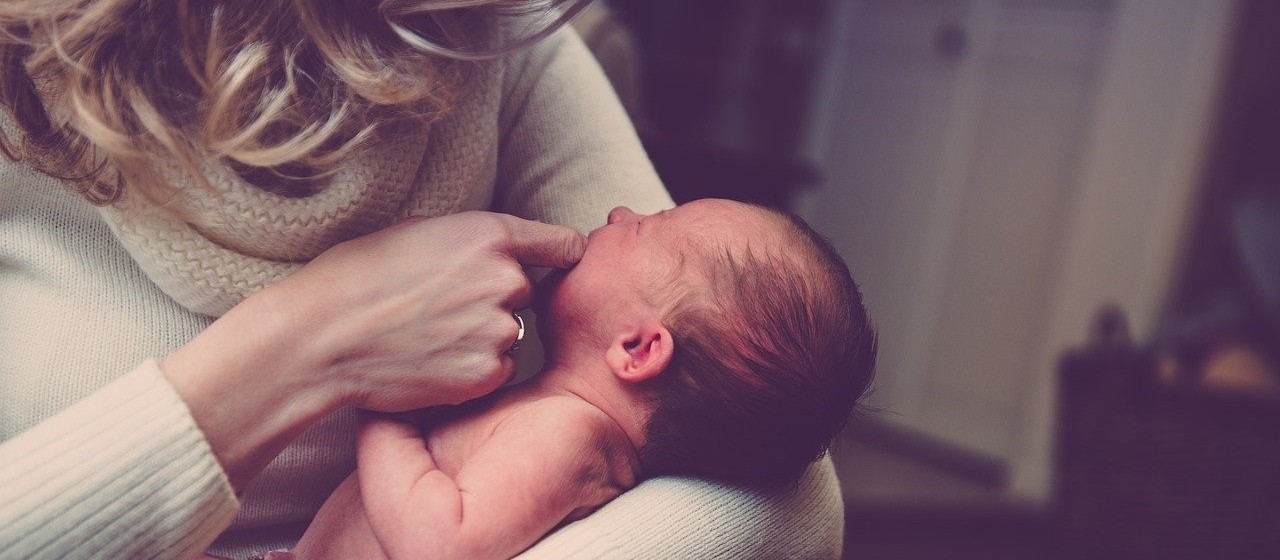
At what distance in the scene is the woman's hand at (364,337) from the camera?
677 millimetres

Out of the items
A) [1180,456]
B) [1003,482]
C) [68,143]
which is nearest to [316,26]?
[68,143]

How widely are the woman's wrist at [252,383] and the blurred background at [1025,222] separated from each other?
0.95m

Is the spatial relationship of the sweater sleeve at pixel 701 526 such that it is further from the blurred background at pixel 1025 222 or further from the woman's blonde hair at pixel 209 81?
the blurred background at pixel 1025 222

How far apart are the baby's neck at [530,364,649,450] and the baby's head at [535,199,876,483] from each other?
0.04 feet

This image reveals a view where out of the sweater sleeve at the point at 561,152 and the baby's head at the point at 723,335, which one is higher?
the sweater sleeve at the point at 561,152

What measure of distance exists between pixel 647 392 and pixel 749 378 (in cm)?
9

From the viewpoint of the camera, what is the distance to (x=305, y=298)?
2.36ft

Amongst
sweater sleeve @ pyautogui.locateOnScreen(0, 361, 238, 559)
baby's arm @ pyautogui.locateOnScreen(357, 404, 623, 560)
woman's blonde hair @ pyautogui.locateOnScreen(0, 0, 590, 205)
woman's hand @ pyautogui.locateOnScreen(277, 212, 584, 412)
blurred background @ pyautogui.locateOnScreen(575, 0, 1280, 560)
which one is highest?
woman's blonde hair @ pyautogui.locateOnScreen(0, 0, 590, 205)

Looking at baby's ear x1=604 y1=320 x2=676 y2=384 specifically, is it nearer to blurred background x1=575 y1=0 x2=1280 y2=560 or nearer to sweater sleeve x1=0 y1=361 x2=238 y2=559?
sweater sleeve x1=0 y1=361 x2=238 y2=559

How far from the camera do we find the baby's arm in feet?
2.28

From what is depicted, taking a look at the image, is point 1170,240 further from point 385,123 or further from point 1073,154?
point 385,123

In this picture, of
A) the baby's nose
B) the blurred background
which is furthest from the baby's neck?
the blurred background

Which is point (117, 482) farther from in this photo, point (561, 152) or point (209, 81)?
point (561, 152)

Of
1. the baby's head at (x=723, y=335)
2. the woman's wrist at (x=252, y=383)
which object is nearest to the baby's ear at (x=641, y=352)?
the baby's head at (x=723, y=335)
